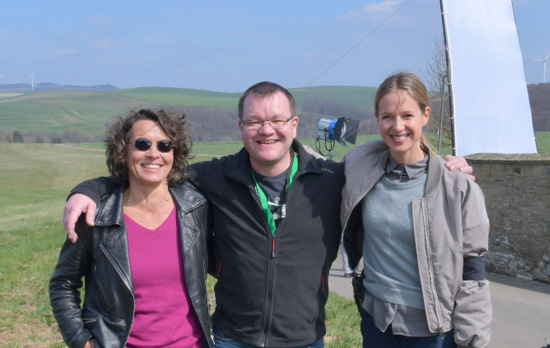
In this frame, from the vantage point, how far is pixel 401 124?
2.69 metres

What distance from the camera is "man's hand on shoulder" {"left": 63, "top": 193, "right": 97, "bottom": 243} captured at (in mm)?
2469

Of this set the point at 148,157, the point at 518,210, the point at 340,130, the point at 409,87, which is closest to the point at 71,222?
the point at 148,157

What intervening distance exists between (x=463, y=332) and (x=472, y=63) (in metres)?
8.39

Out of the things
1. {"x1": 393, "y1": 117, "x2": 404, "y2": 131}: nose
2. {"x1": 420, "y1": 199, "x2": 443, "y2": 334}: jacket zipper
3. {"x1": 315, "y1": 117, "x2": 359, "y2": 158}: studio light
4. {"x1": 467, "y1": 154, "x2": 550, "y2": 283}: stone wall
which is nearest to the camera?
{"x1": 420, "y1": 199, "x2": 443, "y2": 334}: jacket zipper

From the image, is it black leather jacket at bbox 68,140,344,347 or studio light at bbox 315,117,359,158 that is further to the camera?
studio light at bbox 315,117,359,158

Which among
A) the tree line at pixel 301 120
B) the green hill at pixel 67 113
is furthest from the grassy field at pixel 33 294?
the green hill at pixel 67 113

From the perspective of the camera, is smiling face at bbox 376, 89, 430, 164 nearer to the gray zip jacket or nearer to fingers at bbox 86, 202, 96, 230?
the gray zip jacket

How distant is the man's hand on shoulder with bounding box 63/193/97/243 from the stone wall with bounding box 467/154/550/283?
7351 millimetres

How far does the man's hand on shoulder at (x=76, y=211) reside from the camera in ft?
8.10

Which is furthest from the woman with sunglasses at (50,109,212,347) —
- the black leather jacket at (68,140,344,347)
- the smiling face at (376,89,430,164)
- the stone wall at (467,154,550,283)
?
the stone wall at (467,154,550,283)

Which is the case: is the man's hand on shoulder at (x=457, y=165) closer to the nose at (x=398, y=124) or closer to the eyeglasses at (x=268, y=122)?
the nose at (x=398, y=124)

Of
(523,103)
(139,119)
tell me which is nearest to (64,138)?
(523,103)

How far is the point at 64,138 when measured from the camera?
225 ft

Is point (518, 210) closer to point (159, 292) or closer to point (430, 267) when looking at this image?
point (430, 267)
